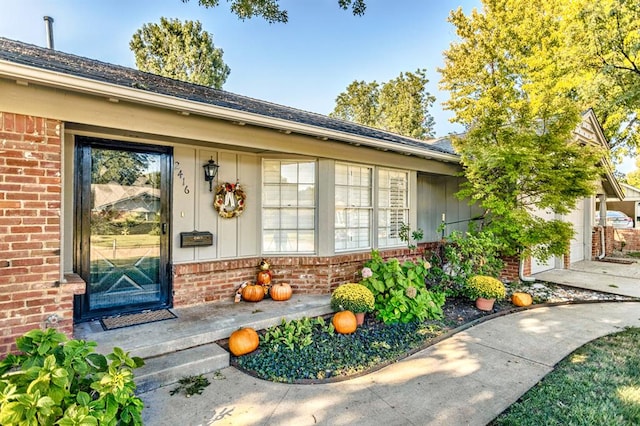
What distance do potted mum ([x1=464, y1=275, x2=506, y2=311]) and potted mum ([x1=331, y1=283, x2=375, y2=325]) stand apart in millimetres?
2044

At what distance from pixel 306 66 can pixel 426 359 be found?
41.8 feet

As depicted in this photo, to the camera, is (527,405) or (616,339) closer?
(527,405)

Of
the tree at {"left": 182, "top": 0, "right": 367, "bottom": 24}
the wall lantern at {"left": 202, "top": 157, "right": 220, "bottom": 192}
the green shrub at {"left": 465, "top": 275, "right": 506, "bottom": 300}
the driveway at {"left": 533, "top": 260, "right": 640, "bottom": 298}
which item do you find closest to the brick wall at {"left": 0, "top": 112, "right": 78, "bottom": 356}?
the wall lantern at {"left": 202, "top": 157, "right": 220, "bottom": 192}

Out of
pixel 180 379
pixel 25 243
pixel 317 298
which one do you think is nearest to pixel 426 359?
pixel 317 298

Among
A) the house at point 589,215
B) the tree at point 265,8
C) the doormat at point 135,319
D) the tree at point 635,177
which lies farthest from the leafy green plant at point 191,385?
the tree at point 635,177

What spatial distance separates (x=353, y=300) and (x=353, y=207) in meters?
1.95

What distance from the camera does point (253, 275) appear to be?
214 inches

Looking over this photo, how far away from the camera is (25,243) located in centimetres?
308

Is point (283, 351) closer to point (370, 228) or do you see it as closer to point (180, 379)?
point (180, 379)

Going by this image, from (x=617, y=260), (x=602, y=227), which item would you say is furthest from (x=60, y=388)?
(x=602, y=227)

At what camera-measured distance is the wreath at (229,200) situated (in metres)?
5.08

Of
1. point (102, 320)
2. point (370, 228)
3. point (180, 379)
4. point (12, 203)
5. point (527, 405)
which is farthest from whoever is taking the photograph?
point (370, 228)

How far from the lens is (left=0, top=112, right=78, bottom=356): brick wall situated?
3.00 meters

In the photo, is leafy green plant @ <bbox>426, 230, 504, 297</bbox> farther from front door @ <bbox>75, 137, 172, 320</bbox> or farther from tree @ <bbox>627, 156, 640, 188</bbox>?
tree @ <bbox>627, 156, 640, 188</bbox>
